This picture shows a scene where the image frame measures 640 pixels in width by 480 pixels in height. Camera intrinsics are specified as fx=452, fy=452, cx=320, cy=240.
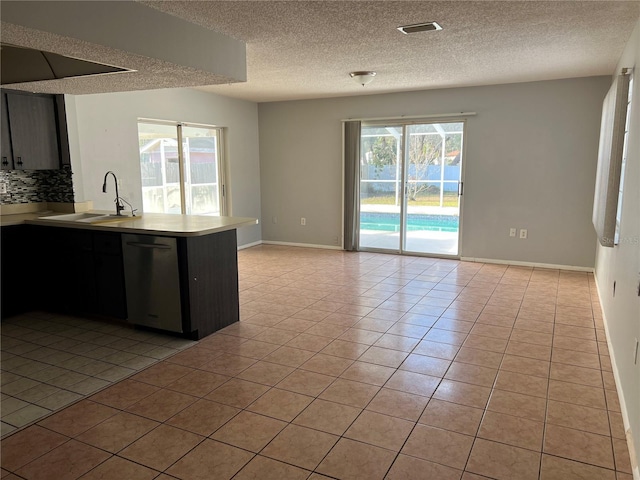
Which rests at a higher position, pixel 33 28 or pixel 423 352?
pixel 33 28

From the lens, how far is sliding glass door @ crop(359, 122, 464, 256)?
20.3 ft

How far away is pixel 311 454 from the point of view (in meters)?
2.07

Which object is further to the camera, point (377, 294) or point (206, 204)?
point (206, 204)

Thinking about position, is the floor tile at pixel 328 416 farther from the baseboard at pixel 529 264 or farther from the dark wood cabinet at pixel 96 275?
the baseboard at pixel 529 264

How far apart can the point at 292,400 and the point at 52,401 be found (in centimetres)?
135

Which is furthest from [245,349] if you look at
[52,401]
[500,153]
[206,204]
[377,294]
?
[500,153]

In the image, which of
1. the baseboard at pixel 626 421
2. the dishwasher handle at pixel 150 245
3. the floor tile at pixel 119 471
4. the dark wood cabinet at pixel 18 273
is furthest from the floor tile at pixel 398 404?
the dark wood cabinet at pixel 18 273

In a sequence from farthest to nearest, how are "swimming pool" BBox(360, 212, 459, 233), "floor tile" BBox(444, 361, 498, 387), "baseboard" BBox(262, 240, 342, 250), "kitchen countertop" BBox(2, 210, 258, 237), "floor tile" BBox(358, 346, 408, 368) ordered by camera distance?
"baseboard" BBox(262, 240, 342, 250), "swimming pool" BBox(360, 212, 459, 233), "kitchen countertop" BBox(2, 210, 258, 237), "floor tile" BBox(358, 346, 408, 368), "floor tile" BBox(444, 361, 498, 387)

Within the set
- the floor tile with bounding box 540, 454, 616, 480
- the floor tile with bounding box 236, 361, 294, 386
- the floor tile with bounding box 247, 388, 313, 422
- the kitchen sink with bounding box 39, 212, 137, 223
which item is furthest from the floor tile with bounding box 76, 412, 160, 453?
the kitchen sink with bounding box 39, 212, 137, 223

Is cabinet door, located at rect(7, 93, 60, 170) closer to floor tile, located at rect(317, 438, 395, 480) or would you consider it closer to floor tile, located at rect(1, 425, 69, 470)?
floor tile, located at rect(1, 425, 69, 470)

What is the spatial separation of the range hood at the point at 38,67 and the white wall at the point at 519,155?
4.02 meters

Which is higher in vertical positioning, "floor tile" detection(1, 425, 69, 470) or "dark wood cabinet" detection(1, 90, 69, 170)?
"dark wood cabinet" detection(1, 90, 69, 170)

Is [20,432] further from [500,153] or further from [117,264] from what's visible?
[500,153]

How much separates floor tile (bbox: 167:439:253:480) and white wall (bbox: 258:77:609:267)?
4.82 meters
